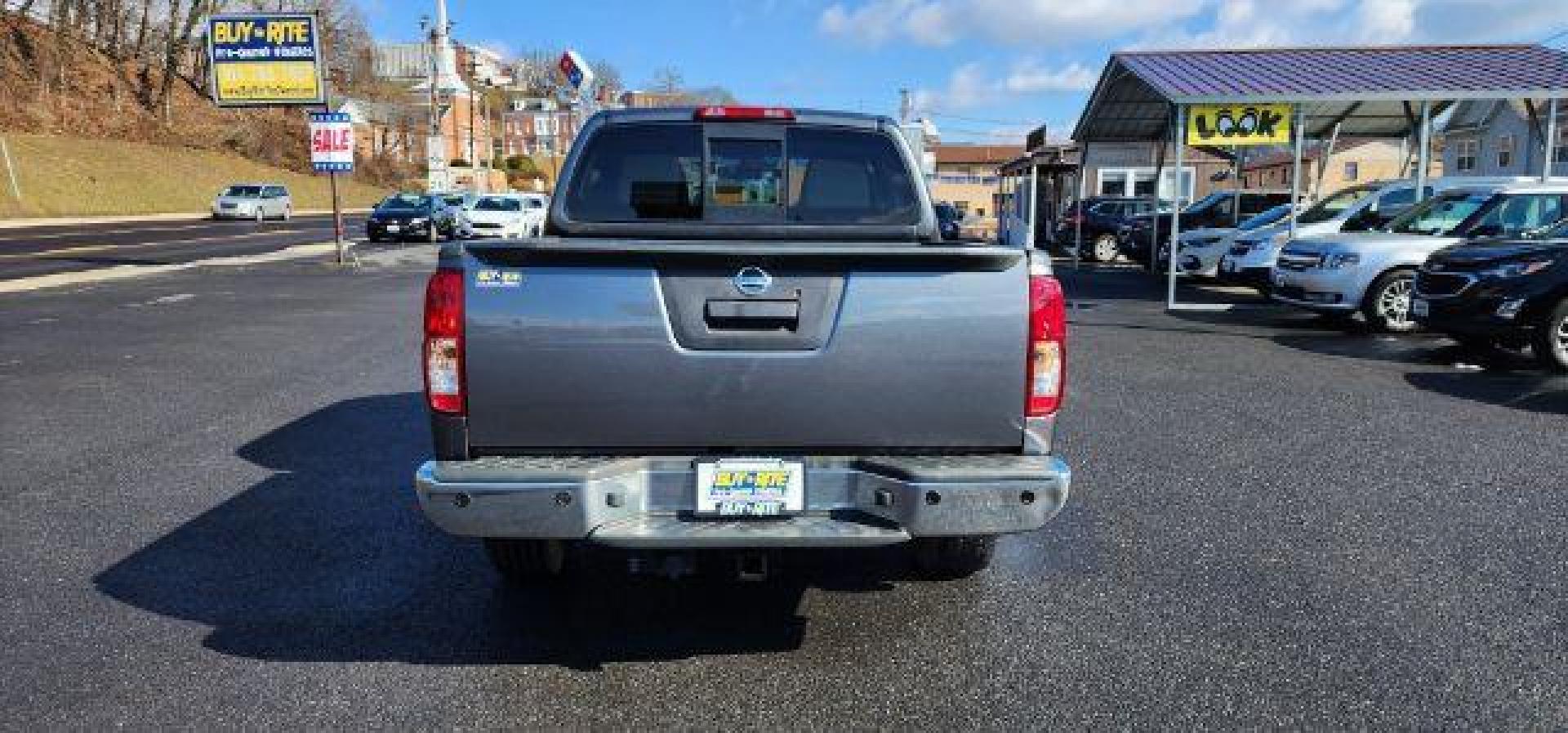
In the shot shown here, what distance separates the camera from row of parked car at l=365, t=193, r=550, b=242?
31891mm

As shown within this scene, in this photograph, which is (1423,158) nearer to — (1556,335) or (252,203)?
(1556,335)

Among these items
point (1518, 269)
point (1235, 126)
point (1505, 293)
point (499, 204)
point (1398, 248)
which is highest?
point (1235, 126)

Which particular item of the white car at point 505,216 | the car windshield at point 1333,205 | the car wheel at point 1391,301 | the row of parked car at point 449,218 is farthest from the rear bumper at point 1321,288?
the row of parked car at point 449,218

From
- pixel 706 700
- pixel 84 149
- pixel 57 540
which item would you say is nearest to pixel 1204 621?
pixel 706 700

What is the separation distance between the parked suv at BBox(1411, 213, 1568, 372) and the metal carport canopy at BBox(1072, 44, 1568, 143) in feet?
17.8

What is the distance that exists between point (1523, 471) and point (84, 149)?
5826 cm

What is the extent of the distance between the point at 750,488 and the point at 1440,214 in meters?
12.4

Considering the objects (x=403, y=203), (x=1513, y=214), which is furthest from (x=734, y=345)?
(x=403, y=203)

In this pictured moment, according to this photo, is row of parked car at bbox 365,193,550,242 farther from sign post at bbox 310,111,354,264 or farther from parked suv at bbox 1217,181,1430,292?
parked suv at bbox 1217,181,1430,292

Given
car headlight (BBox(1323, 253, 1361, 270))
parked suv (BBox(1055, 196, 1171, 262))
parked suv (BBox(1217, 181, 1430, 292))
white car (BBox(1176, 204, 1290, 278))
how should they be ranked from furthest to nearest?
parked suv (BBox(1055, 196, 1171, 262)) < white car (BBox(1176, 204, 1290, 278)) < parked suv (BBox(1217, 181, 1430, 292)) < car headlight (BBox(1323, 253, 1361, 270))

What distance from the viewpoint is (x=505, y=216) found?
105 ft

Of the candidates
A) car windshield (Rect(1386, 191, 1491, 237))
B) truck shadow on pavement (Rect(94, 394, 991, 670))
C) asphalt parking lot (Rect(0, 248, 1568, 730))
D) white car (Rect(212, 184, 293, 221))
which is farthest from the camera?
white car (Rect(212, 184, 293, 221))

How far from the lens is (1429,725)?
3320 millimetres

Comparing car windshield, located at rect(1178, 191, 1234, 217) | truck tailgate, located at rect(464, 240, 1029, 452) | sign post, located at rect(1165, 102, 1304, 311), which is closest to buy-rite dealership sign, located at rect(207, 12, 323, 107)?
car windshield, located at rect(1178, 191, 1234, 217)
